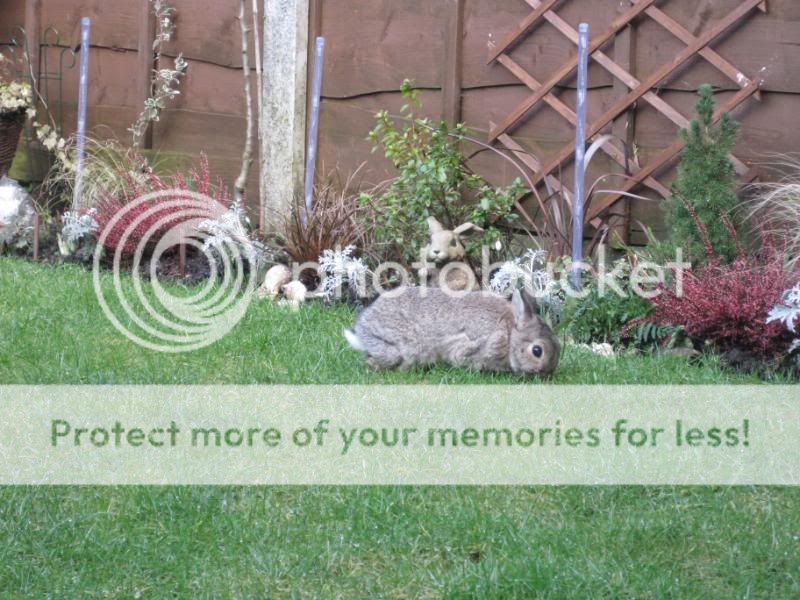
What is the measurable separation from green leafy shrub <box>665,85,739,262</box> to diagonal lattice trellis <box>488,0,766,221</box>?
0.39 m

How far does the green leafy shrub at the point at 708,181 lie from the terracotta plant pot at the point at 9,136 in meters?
5.77

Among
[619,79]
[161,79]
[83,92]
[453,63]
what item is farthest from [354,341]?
[83,92]

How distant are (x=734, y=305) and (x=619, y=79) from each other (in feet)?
6.50

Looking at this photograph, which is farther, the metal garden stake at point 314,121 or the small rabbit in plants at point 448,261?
the metal garden stake at point 314,121

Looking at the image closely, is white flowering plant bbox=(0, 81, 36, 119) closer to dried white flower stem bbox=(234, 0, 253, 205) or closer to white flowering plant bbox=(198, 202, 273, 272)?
dried white flower stem bbox=(234, 0, 253, 205)

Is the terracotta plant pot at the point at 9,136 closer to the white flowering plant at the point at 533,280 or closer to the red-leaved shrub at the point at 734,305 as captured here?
the white flowering plant at the point at 533,280

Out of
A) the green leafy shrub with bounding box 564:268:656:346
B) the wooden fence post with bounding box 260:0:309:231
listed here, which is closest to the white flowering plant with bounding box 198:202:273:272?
the wooden fence post with bounding box 260:0:309:231

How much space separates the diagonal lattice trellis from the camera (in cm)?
602

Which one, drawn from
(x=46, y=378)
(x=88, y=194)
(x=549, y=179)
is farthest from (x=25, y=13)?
(x=46, y=378)

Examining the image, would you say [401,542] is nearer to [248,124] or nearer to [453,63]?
[453,63]

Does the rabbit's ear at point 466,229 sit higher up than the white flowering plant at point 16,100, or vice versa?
the white flowering plant at point 16,100

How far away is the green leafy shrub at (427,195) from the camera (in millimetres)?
6633

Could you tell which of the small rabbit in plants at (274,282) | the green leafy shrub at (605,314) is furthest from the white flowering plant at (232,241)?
the green leafy shrub at (605,314)

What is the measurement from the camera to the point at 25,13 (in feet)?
32.2
